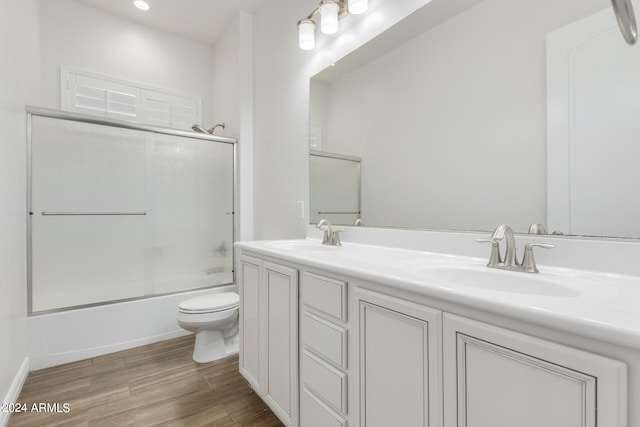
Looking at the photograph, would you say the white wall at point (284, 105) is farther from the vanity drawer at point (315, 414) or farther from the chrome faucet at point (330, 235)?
the vanity drawer at point (315, 414)

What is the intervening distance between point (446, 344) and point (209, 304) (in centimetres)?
172

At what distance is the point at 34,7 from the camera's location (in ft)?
7.38

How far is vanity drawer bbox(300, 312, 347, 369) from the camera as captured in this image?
0.98 m

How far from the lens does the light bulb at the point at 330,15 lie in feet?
5.49

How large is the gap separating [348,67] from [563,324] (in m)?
1.63

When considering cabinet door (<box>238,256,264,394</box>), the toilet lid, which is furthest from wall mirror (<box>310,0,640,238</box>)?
the toilet lid

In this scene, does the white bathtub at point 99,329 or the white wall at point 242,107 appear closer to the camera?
the white bathtub at point 99,329

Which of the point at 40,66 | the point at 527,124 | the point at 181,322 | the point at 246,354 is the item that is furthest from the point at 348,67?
the point at 40,66

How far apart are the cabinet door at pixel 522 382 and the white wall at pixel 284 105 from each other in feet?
5.02

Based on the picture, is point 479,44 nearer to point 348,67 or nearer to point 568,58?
point 568,58

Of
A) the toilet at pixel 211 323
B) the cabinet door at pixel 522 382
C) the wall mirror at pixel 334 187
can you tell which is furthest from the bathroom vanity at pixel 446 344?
the toilet at pixel 211 323

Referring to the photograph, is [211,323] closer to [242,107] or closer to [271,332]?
[271,332]

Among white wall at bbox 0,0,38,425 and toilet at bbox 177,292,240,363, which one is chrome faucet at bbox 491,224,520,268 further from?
white wall at bbox 0,0,38,425

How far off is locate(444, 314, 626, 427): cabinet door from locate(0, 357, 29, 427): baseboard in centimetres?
197
